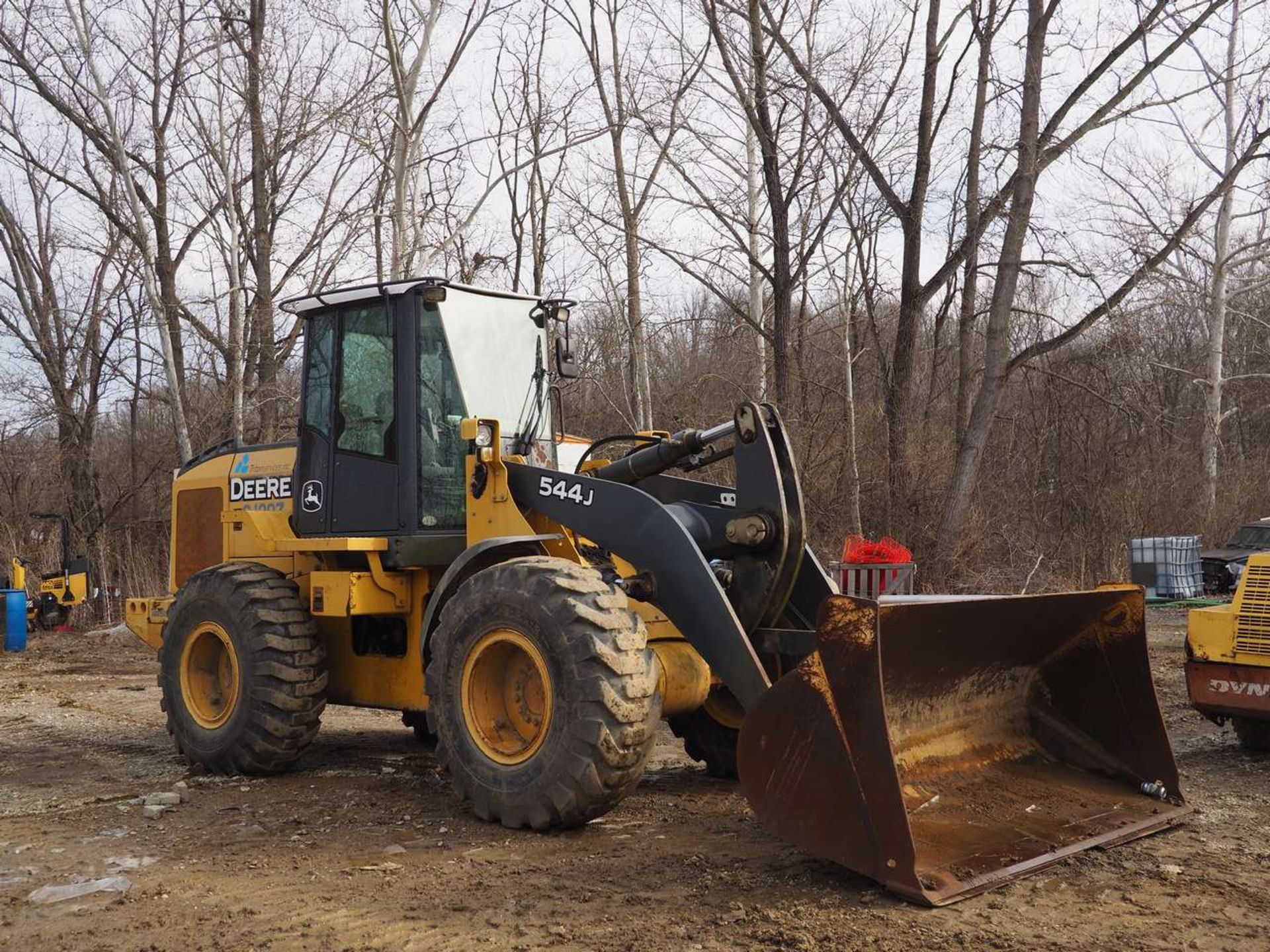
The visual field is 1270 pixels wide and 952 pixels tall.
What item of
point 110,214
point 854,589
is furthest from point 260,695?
point 110,214

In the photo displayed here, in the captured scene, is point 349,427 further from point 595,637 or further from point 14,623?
point 14,623

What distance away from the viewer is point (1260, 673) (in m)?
6.45

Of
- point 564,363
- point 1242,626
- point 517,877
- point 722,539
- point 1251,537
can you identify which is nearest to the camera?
point 517,877

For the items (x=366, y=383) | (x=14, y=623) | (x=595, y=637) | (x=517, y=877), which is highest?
(x=366, y=383)

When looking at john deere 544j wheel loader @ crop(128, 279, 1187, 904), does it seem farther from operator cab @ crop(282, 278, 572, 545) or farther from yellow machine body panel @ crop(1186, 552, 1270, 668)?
yellow machine body panel @ crop(1186, 552, 1270, 668)

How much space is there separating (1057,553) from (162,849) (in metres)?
16.5

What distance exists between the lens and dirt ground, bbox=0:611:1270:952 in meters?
3.85

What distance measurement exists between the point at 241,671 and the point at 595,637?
8.51 ft

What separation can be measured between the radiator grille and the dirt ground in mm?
718

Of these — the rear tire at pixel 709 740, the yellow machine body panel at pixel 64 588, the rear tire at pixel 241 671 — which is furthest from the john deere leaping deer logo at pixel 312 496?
the yellow machine body panel at pixel 64 588

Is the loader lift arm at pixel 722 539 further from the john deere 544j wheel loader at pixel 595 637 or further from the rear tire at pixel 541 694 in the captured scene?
the rear tire at pixel 541 694

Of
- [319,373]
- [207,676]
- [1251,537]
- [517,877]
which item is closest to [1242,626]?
[517,877]

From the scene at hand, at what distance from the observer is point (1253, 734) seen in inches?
272

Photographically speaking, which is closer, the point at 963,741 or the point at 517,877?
the point at 517,877
